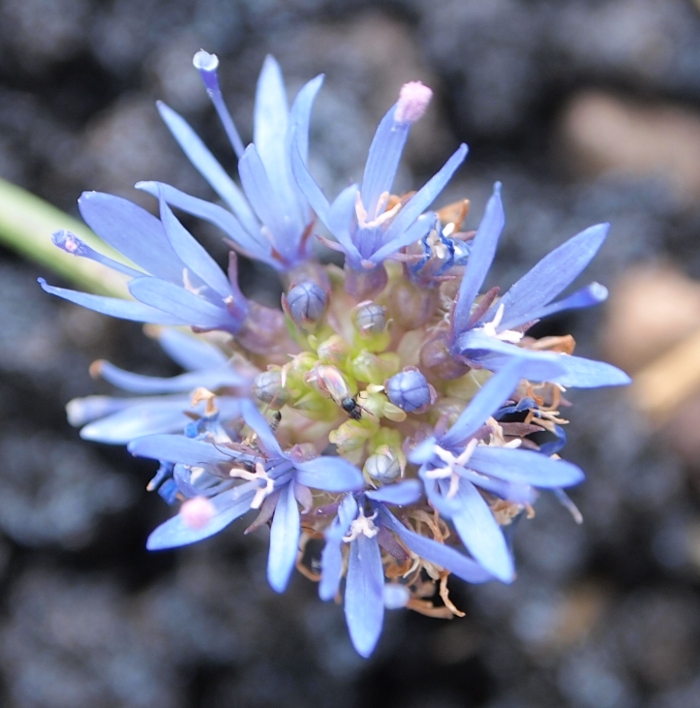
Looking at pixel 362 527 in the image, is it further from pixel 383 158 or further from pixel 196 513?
pixel 383 158

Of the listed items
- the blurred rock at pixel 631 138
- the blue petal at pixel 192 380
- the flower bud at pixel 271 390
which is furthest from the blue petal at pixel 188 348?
the blurred rock at pixel 631 138

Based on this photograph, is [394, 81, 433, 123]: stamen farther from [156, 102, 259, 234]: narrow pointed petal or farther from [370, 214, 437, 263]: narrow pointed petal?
[156, 102, 259, 234]: narrow pointed petal

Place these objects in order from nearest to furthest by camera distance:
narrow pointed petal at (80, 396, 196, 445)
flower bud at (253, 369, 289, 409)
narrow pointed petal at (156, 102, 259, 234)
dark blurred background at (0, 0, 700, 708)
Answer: flower bud at (253, 369, 289, 409) < narrow pointed petal at (156, 102, 259, 234) < narrow pointed petal at (80, 396, 196, 445) < dark blurred background at (0, 0, 700, 708)

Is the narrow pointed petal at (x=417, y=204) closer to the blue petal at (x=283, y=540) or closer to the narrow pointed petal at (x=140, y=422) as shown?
the blue petal at (x=283, y=540)

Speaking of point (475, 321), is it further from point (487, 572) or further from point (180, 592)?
point (180, 592)

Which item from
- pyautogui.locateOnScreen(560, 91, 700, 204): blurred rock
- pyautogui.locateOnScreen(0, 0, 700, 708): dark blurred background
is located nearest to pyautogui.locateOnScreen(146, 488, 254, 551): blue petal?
pyautogui.locateOnScreen(0, 0, 700, 708): dark blurred background

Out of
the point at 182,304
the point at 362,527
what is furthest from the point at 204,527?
the point at 182,304
